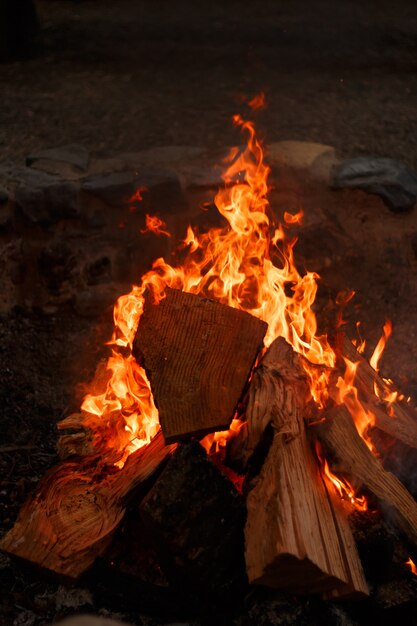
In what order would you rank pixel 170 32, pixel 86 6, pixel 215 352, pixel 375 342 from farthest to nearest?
pixel 86 6 → pixel 170 32 → pixel 375 342 → pixel 215 352

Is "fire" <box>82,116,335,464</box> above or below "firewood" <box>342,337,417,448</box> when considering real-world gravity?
above

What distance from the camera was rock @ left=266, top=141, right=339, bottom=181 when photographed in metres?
4.27

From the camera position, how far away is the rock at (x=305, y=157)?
4266mm

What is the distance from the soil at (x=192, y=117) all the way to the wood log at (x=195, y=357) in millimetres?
716

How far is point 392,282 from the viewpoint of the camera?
4.18 meters

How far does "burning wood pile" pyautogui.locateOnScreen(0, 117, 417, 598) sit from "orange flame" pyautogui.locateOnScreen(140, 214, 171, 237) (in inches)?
31.5

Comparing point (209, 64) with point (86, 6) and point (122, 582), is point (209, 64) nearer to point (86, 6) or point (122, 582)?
point (86, 6)

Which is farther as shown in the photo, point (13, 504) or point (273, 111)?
point (273, 111)

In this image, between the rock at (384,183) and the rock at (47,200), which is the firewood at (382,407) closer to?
the rock at (384,183)

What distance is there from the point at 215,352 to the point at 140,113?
9.67 ft

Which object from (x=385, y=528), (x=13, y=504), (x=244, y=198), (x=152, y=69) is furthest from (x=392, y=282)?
(x=152, y=69)

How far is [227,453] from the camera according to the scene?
260 cm

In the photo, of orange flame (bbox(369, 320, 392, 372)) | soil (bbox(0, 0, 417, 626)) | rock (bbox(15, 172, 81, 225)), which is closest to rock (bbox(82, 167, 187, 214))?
rock (bbox(15, 172, 81, 225))

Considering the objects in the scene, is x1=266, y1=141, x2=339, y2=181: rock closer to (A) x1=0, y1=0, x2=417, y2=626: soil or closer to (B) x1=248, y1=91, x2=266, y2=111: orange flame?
(A) x1=0, y1=0, x2=417, y2=626: soil
